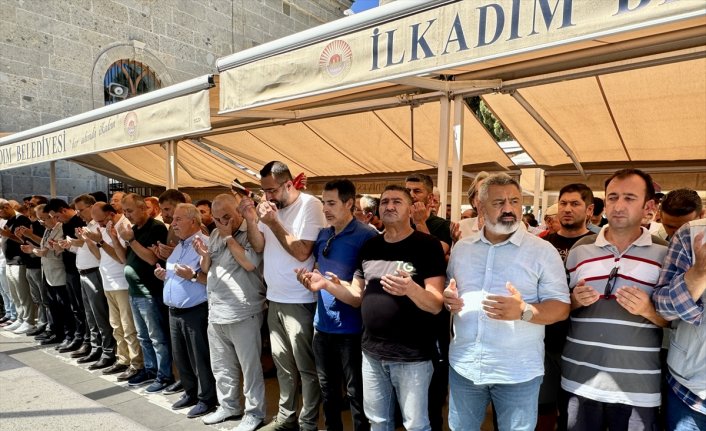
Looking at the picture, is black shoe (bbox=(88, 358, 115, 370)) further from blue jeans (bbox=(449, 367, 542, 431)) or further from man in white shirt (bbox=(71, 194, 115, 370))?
blue jeans (bbox=(449, 367, 542, 431))

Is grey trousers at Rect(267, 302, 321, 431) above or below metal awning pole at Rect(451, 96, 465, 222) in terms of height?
below

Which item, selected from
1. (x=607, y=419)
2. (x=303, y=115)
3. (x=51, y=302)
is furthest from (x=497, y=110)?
(x=51, y=302)

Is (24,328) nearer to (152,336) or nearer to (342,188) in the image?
(152,336)

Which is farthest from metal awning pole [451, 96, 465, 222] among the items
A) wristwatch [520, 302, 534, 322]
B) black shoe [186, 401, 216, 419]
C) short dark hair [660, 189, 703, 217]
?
black shoe [186, 401, 216, 419]

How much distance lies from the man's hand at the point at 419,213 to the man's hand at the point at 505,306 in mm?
1257

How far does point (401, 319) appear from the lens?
92.4 inches

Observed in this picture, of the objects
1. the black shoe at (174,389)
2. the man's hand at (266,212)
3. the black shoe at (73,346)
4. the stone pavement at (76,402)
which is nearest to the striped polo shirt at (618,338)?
the man's hand at (266,212)

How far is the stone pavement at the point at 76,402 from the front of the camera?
331 centimetres

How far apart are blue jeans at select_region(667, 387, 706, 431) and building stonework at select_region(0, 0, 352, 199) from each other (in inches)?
459

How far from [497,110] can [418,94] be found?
1049 mm

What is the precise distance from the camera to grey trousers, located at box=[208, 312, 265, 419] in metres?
3.28

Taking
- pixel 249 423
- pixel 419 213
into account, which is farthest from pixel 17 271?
pixel 419 213

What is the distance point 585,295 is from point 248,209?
6.66 ft

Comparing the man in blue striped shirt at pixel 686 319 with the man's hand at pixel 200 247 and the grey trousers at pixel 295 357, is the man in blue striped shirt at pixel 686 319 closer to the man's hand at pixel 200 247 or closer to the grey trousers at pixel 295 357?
the grey trousers at pixel 295 357
